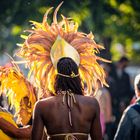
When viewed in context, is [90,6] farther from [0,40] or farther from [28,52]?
[28,52]

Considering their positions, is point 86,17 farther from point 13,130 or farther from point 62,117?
point 62,117

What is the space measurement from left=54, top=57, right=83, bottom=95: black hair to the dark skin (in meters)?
0.09

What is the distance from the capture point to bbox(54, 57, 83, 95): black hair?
8453 mm

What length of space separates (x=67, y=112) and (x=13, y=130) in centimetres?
93

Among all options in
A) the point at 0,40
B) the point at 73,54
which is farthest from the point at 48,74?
the point at 0,40

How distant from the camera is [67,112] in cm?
831

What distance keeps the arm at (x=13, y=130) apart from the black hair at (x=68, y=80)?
79 centimetres

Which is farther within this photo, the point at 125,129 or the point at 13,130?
the point at 125,129

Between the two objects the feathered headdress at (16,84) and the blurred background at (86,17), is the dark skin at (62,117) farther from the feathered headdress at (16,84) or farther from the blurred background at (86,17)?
the blurred background at (86,17)

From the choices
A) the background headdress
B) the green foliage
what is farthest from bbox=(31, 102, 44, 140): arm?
the green foliage

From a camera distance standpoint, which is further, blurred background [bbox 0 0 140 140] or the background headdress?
blurred background [bbox 0 0 140 140]

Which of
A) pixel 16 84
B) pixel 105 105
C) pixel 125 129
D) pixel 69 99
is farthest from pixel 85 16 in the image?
pixel 69 99

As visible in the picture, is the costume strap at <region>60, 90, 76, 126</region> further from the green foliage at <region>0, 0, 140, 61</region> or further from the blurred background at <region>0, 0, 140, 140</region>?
the green foliage at <region>0, 0, 140, 61</region>

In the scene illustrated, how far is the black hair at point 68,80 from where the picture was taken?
845 centimetres
